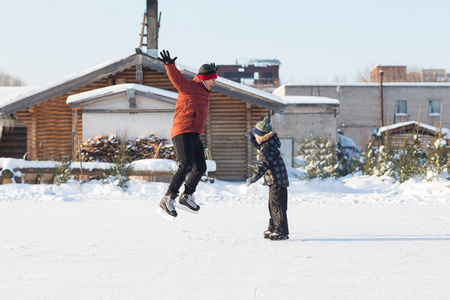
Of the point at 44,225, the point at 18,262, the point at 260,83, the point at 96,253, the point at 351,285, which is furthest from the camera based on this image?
the point at 260,83

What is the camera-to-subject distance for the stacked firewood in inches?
675

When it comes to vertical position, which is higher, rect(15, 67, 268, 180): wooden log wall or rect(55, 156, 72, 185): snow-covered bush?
rect(15, 67, 268, 180): wooden log wall

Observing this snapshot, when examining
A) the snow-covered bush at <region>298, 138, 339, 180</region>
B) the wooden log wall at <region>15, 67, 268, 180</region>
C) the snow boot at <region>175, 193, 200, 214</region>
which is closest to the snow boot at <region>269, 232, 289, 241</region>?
the snow boot at <region>175, 193, 200, 214</region>

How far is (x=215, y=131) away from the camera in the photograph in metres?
19.5

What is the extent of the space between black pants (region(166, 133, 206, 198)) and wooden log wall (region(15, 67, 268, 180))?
516 inches

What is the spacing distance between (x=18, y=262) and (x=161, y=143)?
1261 centimetres

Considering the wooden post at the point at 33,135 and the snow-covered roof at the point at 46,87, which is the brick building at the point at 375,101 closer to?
the snow-covered roof at the point at 46,87

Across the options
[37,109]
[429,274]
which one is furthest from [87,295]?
[37,109]

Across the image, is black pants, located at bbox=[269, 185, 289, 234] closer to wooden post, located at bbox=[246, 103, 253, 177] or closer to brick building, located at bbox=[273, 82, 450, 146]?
wooden post, located at bbox=[246, 103, 253, 177]

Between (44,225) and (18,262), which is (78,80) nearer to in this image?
(44,225)

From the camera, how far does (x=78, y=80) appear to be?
1881 cm

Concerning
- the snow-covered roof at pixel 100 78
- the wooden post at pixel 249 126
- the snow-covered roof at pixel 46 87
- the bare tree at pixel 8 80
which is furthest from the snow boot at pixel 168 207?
the bare tree at pixel 8 80

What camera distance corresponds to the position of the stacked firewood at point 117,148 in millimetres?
17156

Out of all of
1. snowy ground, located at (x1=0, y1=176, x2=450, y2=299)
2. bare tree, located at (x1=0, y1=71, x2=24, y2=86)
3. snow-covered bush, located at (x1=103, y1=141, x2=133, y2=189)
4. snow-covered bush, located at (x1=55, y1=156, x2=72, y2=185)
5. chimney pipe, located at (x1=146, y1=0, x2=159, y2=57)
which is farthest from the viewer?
bare tree, located at (x1=0, y1=71, x2=24, y2=86)
